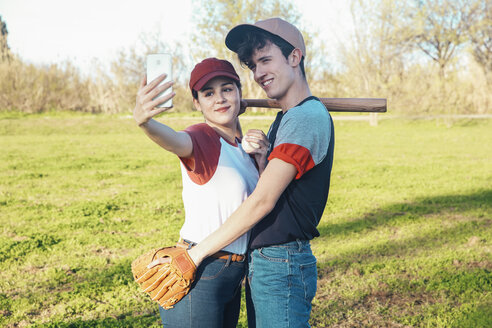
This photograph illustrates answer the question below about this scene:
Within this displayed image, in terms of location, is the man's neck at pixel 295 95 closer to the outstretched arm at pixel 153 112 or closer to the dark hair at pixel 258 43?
the dark hair at pixel 258 43

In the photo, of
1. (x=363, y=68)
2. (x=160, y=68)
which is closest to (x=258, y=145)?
(x=160, y=68)

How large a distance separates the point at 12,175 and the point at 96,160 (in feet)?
8.59

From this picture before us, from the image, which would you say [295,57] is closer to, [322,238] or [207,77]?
[207,77]

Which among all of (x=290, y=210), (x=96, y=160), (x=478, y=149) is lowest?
(x=478, y=149)

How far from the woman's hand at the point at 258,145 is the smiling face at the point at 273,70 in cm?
20

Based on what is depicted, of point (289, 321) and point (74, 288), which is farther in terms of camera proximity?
point (74, 288)

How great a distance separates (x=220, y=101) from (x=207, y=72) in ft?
0.44

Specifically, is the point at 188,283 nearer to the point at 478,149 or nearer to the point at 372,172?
the point at 372,172

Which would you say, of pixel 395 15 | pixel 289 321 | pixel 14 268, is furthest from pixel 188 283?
pixel 395 15

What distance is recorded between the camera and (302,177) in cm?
197

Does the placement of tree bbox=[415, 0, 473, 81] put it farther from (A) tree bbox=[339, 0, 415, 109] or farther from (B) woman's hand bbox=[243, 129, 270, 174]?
(B) woman's hand bbox=[243, 129, 270, 174]

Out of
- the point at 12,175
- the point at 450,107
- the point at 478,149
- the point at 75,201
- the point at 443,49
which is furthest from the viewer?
the point at 443,49

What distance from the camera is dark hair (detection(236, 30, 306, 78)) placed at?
2.05 meters

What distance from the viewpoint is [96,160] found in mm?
12930
